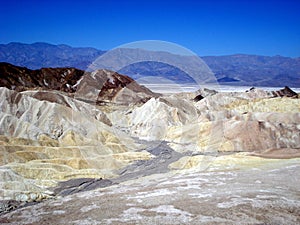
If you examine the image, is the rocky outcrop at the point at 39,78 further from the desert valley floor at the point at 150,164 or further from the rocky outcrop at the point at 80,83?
the desert valley floor at the point at 150,164

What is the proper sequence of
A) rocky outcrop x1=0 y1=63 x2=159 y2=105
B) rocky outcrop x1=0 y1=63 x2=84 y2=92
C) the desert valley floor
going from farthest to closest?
1. rocky outcrop x1=0 y1=63 x2=84 y2=92
2. rocky outcrop x1=0 y1=63 x2=159 y2=105
3. the desert valley floor

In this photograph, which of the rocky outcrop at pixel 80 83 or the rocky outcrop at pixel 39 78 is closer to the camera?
the rocky outcrop at pixel 80 83

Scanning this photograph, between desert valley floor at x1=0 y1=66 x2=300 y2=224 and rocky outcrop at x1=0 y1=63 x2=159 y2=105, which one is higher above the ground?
rocky outcrop at x1=0 y1=63 x2=159 y2=105

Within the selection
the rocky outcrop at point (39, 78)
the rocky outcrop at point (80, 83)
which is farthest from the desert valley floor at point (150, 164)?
the rocky outcrop at point (39, 78)

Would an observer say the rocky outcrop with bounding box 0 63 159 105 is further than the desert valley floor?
Yes

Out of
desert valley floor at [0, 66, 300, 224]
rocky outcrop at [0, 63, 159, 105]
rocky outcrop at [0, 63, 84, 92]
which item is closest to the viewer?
desert valley floor at [0, 66, 300, 224]

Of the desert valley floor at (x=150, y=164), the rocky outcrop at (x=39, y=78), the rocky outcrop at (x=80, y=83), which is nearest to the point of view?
the desert valley floor at (x=150, y=164)

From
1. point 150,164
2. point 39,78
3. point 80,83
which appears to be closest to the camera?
point 150,164

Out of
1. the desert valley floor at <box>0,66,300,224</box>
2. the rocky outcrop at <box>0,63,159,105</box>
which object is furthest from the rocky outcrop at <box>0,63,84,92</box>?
the desert valley floor at <box>0,66,300,224</box>

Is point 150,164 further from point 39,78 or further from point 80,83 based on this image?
point 39,78

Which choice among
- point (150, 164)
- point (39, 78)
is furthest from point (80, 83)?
point (150, 164)

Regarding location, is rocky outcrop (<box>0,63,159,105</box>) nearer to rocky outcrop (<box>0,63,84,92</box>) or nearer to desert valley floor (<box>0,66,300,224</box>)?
rocky outcrop (<box>0,63,84,92</box>)
